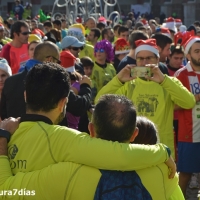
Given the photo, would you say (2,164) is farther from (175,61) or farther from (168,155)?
(175,61)

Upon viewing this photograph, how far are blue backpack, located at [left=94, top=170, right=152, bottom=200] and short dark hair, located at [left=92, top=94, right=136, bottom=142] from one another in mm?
196

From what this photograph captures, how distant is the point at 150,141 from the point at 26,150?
0.69m

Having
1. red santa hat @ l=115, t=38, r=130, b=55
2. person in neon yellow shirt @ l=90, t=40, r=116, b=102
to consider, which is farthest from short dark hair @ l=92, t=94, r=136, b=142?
red santa hat @ l=115, t=38, r=130, b=55

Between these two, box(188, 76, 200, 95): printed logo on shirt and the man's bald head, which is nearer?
the man's bald head

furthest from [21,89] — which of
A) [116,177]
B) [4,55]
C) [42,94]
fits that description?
[4,55]

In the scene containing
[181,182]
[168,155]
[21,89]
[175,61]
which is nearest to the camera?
[168,155]

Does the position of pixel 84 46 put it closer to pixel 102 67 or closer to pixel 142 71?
pixel 102 67

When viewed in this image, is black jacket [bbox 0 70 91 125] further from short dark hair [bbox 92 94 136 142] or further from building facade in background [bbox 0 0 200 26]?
building facade in background [bbox 0 0 200 26]

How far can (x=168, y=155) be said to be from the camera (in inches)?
123

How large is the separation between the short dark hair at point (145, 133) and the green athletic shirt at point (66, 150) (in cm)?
16

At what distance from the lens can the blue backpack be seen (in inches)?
115

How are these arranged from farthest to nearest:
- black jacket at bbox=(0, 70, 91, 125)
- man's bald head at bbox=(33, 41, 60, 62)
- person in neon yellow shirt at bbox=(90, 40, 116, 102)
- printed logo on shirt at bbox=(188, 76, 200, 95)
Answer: person in neon yellow shirt at bbox=(90, 40, 116, 102) → printed logo on shirt at bbox=(188, 76, 200, 95) → man's bald head at bbox=(33, 41, 60, 62) → black jacket at bbox=(0, 70, 91, 125)

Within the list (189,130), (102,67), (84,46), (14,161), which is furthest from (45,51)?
(84,46)

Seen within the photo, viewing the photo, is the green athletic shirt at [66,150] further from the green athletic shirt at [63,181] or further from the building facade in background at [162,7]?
the building facade in background at [162,7]
